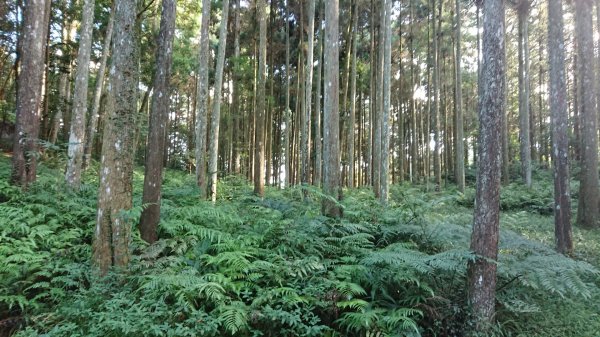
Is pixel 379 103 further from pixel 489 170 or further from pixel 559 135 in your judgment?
pixel 489 170

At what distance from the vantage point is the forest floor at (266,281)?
13.8ft

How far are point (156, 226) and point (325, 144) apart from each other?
3.51 m

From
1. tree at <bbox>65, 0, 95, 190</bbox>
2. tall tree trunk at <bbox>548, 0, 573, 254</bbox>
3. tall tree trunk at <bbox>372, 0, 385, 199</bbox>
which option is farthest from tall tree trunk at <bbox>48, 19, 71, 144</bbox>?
tall tree trunk at <bbox>548, 0, 573, 254</bbox>

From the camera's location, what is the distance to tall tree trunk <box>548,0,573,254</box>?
8164 millimetres

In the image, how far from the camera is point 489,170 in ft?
15.5

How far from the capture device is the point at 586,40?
1094 centimetres

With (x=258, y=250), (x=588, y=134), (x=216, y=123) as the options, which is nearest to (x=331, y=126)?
(x=258, y=250)

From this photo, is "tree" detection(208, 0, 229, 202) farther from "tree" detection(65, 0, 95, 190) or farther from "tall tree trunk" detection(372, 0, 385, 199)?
"tall tree trunk" detection(372, 0, 385, 199)

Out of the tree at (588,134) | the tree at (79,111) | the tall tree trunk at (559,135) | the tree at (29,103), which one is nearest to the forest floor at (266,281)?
the tree at (29,103)

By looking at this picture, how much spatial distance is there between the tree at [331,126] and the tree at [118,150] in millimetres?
3468

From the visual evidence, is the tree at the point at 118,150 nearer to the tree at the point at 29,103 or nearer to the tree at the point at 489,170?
the tree at the point at 29,103

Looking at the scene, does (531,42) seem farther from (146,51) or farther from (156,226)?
(156,226)

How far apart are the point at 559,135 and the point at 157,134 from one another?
8515mm

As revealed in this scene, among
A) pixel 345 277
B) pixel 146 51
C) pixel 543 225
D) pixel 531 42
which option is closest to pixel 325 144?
pixel 345 277
